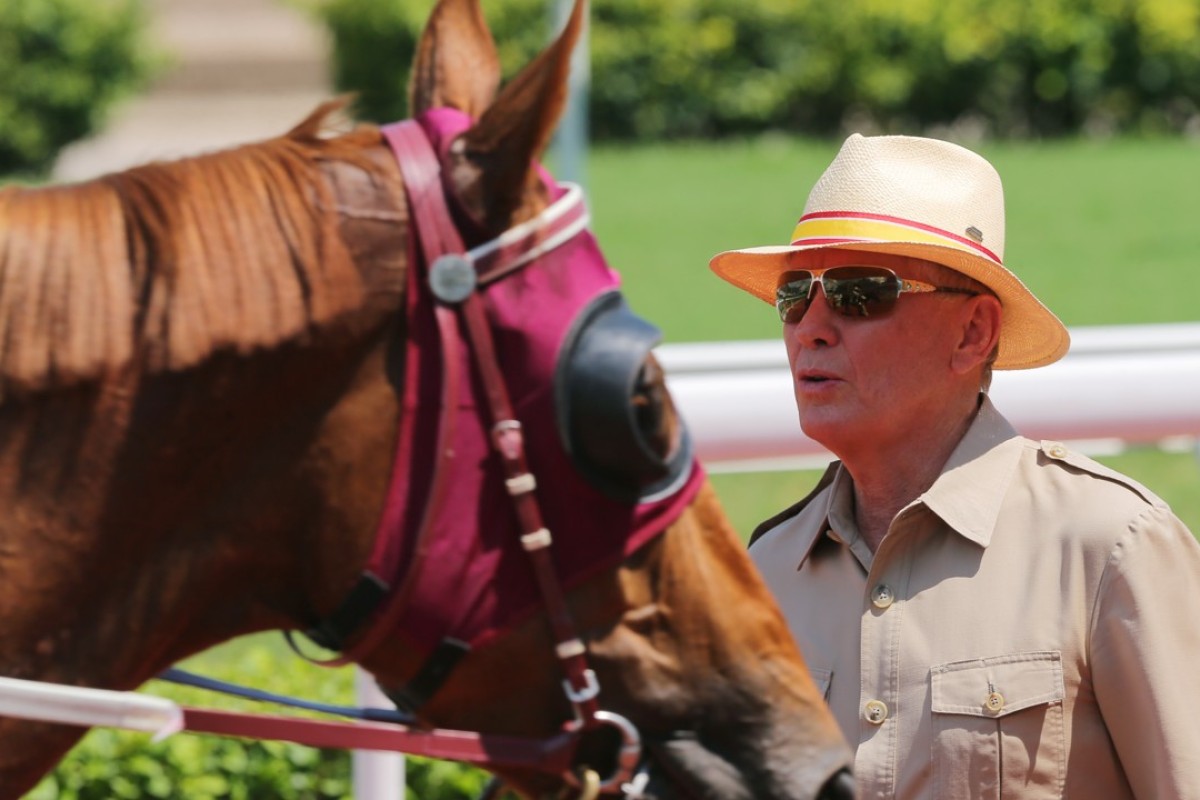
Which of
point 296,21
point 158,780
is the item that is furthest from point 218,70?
point 158,780

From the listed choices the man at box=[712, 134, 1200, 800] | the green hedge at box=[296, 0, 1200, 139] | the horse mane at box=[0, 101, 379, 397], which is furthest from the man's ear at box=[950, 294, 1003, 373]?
the green hedge at box=[296, 0, 1200, 139]

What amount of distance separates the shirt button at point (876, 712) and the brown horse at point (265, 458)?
23.1 inches

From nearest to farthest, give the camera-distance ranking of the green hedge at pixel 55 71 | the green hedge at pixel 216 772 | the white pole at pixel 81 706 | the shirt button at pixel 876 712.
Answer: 1. the white pole at pixel 81 706
2. the shirt button at pixel 876 712
3. the green hedge at pixel 216 772
4. the green hedge at pixel 55 71

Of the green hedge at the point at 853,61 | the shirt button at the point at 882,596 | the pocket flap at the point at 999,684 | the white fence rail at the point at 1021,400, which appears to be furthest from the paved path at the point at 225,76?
the pocket flap at the point at 999,684

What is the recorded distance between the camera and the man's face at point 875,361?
8.57ft

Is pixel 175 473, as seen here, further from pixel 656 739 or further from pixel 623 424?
pixel 656 739

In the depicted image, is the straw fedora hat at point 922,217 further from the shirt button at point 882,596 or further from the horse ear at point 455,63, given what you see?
the horse ear at point 455,63

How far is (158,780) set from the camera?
3.85 meters

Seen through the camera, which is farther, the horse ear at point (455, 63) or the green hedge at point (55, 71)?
the green hedge at point (55, 71)

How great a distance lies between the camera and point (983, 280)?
2629 mm

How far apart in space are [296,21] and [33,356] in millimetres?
36070

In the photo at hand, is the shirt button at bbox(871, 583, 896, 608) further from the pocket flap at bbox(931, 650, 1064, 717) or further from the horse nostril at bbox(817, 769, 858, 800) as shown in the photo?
the horse nostril at bbox(817, 769, 858, 800)

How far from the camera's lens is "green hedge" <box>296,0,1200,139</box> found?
2534cm

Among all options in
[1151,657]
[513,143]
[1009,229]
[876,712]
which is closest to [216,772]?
[876,712]
